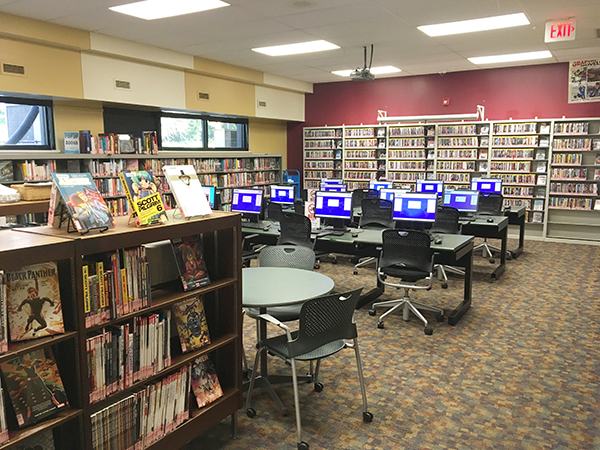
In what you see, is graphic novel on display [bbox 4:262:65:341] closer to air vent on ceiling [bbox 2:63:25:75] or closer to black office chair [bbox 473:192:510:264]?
air vent on ceiling [bbox 2:63:25:75]

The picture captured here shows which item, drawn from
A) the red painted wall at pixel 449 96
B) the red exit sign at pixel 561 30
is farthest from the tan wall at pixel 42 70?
the red painted wall at pixel 449 96

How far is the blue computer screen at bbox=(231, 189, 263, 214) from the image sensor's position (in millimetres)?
7168

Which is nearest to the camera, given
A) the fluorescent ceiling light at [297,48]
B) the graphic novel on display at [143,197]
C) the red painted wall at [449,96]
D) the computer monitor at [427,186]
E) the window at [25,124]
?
the graphic novel on display at [143,197]

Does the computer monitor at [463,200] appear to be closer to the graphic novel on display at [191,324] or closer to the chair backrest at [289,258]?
the chair backrest at [289,258]

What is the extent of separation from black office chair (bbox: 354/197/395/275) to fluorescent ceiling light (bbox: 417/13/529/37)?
2506mm

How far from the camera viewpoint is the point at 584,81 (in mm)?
9234

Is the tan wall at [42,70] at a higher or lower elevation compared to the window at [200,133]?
higher

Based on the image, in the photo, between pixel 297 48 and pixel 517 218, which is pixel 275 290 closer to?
pixel 297 48

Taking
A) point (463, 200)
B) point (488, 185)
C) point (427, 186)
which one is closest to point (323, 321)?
point (463, 200)

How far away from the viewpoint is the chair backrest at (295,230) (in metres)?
5.81

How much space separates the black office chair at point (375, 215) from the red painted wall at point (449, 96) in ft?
14.8

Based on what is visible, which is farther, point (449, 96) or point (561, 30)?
point (449, 96)

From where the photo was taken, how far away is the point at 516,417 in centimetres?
314

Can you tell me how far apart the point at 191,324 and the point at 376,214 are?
4889 millimetres
